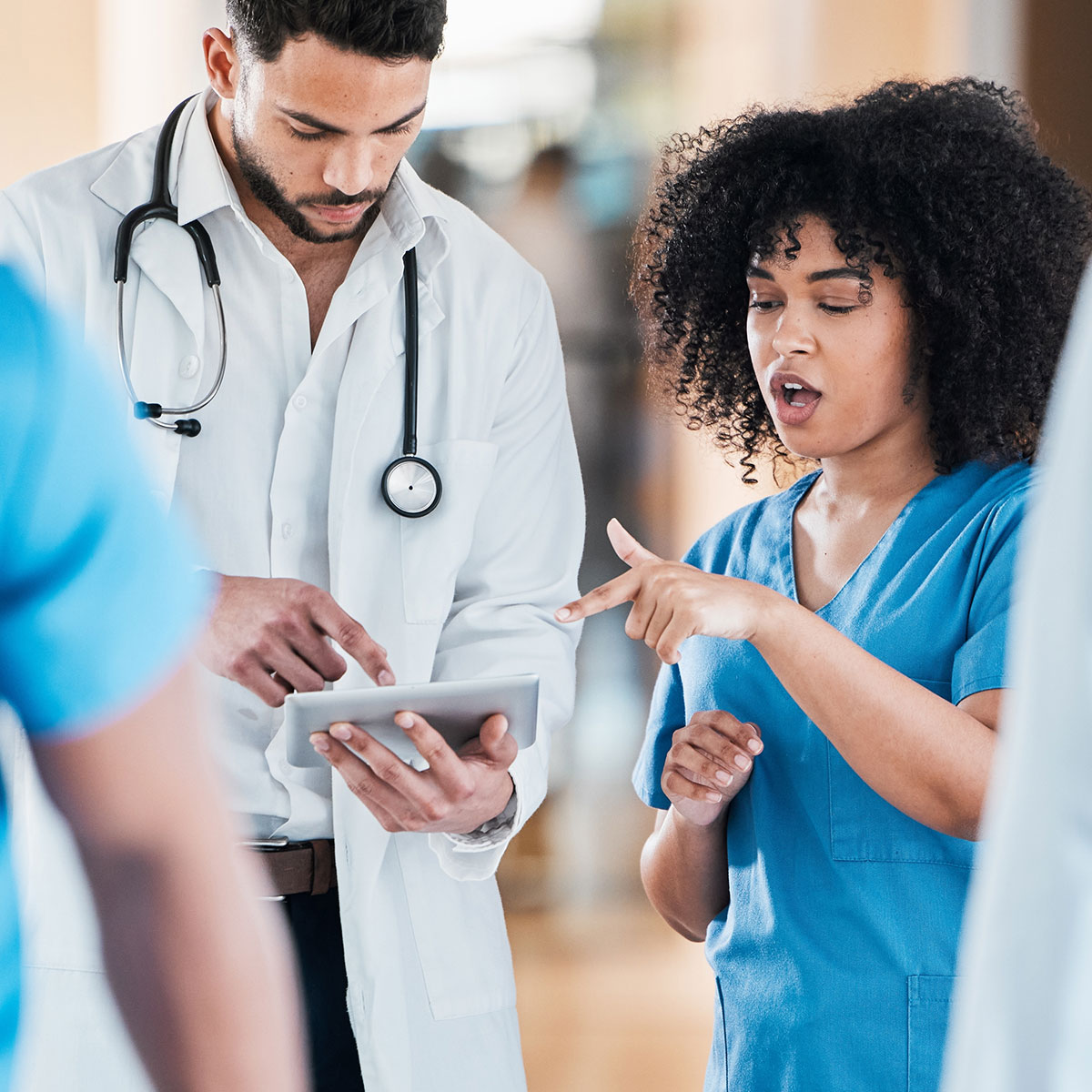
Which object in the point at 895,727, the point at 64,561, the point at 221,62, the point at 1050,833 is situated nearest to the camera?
the point at 1050,833

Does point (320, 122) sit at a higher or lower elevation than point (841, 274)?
higher

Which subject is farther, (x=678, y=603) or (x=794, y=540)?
(x=794, y=540)

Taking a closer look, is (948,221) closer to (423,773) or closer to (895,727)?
(895,727)

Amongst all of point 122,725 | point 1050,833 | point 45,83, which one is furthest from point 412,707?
point 45,83

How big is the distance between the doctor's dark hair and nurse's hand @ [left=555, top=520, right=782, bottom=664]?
2.13 ft

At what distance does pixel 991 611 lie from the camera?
1.17m

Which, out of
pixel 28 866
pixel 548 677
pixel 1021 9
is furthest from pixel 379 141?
pixel 1021 9

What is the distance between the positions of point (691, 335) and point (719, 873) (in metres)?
0.65

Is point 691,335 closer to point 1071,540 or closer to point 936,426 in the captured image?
point 936,426

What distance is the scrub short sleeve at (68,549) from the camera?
0.58m

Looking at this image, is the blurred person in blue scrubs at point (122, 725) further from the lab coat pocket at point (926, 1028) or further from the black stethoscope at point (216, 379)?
the black stethoscope at point (216, 379)

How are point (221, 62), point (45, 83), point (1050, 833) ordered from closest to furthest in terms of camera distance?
point (1050, 833), point (221, 62), point (45, 83)

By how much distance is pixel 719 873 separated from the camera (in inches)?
55.2

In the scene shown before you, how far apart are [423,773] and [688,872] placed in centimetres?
30
